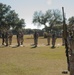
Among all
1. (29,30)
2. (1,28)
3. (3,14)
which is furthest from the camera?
(29,30)

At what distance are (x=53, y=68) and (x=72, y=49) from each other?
654 centimetres

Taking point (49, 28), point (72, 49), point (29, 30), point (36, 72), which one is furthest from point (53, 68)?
point (29, 30)

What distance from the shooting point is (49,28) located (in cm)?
12325

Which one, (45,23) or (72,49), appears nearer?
(72,49)

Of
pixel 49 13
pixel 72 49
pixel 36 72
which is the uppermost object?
pixel 49 13

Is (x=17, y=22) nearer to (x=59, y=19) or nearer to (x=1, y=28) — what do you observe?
(x=1, y=28)

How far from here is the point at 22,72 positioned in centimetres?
1533

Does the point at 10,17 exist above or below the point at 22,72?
above

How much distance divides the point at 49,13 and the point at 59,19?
532 cm

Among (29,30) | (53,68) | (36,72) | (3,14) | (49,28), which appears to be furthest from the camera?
(29,30)

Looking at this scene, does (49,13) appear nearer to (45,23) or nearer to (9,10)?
(45,23)

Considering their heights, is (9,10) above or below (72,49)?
above

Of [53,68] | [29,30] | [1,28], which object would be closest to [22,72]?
[53,68]

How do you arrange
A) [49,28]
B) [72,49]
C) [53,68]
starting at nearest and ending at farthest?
[72,49] → [53,68] → [49,28]
